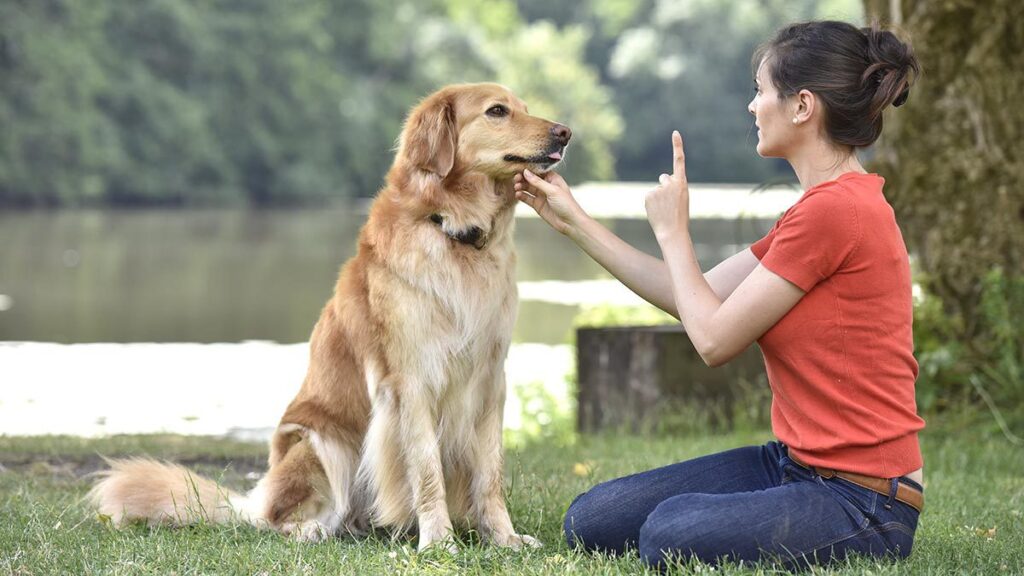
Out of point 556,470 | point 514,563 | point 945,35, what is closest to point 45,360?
point 556,470

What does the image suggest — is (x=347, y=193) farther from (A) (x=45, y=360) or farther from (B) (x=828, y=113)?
(B) (x=828, y=113)

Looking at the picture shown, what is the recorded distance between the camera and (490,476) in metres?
4.25

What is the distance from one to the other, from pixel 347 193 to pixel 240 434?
39813mm

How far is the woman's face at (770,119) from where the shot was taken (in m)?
3.45

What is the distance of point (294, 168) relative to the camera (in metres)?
45.8

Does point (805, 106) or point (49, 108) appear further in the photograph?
point (49, 108)

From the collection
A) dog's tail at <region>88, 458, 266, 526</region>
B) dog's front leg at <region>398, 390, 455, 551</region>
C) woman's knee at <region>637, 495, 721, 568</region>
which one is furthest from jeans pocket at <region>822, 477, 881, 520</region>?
dog's tail at <region>88, 458, 266, 526</region>

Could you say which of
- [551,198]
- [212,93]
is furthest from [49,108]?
[551,198]

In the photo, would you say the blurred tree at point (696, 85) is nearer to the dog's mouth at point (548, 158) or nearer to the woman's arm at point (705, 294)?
the dog's mouth at point (548, 158)

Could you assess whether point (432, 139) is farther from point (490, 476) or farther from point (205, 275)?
point (205, 275)

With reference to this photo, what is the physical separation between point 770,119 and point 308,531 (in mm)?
2023

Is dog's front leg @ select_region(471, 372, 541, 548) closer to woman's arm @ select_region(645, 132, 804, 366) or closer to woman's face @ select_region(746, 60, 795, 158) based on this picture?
woman's arm @ select_region(645, 132, 804, 366)

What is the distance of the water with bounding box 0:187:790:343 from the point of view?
14969mm

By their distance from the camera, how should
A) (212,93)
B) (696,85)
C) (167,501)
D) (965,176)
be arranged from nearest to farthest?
(167,501) < (965,176) < (212,93) < (696,85)
